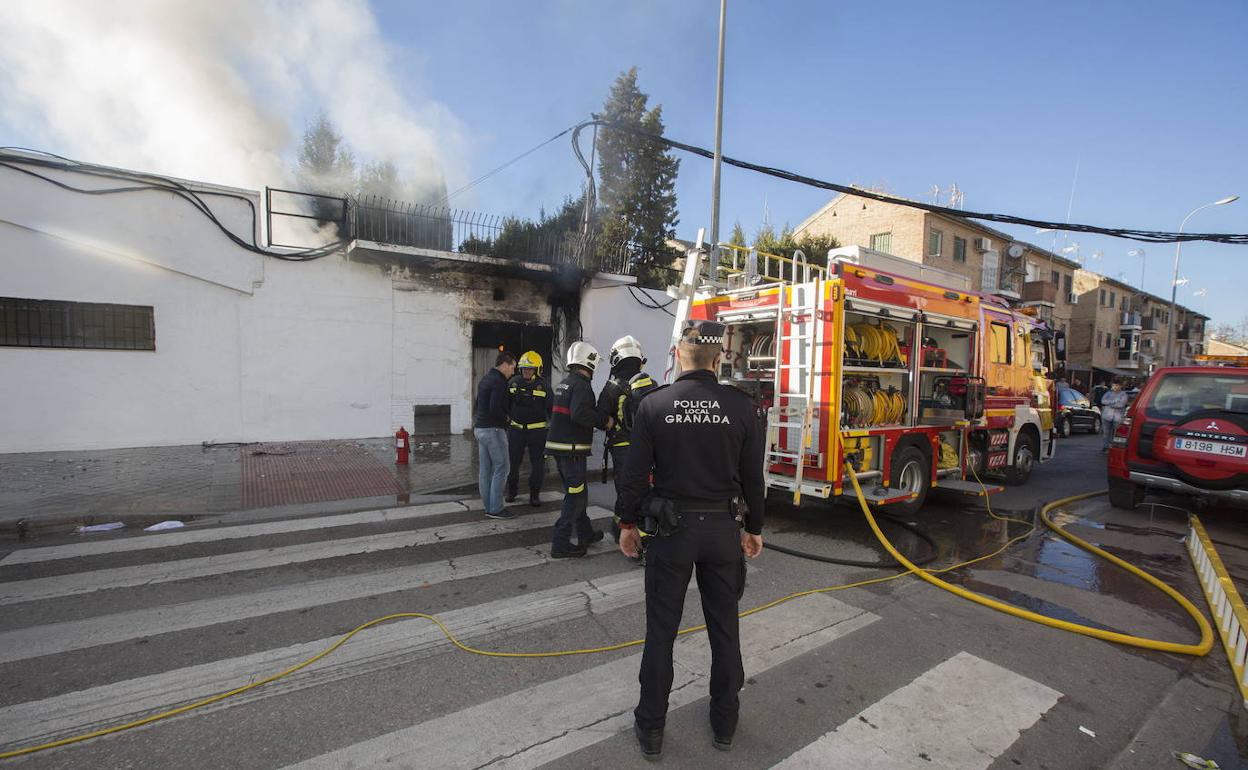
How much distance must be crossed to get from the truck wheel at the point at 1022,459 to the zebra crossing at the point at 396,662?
6716 millimetres

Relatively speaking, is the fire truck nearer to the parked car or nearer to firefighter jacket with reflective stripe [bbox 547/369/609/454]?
firefighter jacket with reflective stripe [bbox 547/369/609/454]

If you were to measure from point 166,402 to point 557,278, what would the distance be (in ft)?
23.7

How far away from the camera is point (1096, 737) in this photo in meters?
2.81

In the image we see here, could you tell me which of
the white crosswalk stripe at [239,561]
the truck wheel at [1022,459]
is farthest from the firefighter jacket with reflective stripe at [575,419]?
the truck wheel at [1022,459]

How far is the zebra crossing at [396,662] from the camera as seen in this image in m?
2.62

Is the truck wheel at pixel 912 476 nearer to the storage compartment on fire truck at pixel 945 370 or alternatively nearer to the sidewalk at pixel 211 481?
the storage compartment on fire truck at pixel 945 370

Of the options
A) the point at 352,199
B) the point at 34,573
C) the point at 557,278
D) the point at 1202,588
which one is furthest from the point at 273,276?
the point at 1202,588

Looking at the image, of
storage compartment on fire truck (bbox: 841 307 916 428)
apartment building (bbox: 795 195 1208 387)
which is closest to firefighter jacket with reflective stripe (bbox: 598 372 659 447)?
storage compartment on fire truck (bbox: 841 307 916 428)

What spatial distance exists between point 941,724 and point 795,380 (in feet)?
12.4

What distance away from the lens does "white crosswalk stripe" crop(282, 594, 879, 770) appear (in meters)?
2.54

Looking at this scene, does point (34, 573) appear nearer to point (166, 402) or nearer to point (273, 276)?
point (166, 402)

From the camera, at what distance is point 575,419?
521cm

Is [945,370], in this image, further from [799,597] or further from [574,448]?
[574,448]

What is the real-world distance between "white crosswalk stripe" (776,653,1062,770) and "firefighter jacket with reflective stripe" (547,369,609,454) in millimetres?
3018
